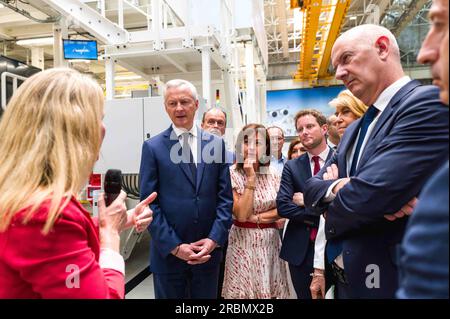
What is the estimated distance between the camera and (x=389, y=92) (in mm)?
1323

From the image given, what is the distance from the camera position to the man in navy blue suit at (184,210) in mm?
2031

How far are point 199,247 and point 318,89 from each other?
1148 centimetres

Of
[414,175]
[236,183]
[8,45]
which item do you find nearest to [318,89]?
[8,45]

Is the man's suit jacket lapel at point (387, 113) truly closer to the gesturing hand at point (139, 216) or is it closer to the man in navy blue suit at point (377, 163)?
the man in navy blue suit at point (377, 163)

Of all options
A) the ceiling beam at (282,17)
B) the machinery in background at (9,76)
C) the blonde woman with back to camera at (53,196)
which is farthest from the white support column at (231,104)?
the ceiling beam at (282,17)

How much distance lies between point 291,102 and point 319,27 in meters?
4.63

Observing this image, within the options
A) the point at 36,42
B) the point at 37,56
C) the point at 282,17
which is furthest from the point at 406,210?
the point at 37,56

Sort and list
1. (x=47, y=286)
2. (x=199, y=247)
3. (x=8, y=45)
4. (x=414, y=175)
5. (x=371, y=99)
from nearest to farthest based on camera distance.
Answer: (x=47, y=286) < (x=414, y=175) < (x=371, y=99) < (x=199, y=247) < (x=8, y=45)

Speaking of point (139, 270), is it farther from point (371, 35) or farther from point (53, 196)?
point (371, 35)

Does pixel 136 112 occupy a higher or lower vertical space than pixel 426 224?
higher

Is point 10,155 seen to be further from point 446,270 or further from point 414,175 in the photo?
point 414,175

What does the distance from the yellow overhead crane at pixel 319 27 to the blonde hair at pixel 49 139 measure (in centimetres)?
631

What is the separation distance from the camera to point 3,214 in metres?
0.81

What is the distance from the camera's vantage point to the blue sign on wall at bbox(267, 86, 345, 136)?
490 inches
